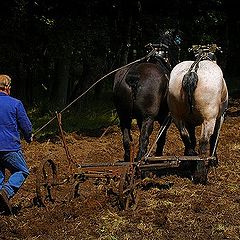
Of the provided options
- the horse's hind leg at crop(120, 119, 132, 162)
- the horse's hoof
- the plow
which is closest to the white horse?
the horse's hoof

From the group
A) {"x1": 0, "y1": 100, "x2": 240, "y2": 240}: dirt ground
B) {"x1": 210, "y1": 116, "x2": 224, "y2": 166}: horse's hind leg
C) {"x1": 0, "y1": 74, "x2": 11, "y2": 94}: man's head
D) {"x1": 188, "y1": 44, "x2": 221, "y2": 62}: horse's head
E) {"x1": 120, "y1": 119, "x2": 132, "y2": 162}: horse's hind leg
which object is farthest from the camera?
{"x1": 210, "y1": 116, "x2": 224, "y2": 166}: horse's hind leg

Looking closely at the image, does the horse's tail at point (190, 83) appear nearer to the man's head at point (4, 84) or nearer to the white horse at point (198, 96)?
the white horse at point (198, 96)

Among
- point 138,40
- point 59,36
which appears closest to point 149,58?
point 59,36

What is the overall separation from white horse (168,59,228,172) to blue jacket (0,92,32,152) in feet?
8.01

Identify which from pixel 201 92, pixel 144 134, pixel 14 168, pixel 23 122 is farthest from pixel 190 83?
pixel 14 168

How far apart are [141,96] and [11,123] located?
7.91 ft

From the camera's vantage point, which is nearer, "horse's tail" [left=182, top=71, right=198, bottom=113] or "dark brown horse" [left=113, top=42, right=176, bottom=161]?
"horse's tail" [left=182, top=71, right=198, bottom=113]

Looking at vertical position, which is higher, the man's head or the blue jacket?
the man's head

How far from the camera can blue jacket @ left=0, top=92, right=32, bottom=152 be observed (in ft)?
22.1

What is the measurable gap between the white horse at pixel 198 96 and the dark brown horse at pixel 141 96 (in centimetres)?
23

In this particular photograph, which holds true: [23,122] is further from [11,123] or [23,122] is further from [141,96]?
[141,96]

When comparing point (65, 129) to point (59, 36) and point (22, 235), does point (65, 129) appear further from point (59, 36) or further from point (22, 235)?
point (22, 235)

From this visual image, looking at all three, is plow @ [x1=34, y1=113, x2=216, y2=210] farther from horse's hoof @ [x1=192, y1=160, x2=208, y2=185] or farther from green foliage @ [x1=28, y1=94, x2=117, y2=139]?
green foliage @ [x1=28, y1=94, x2=117, y2=139]

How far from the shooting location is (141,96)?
335 inches
